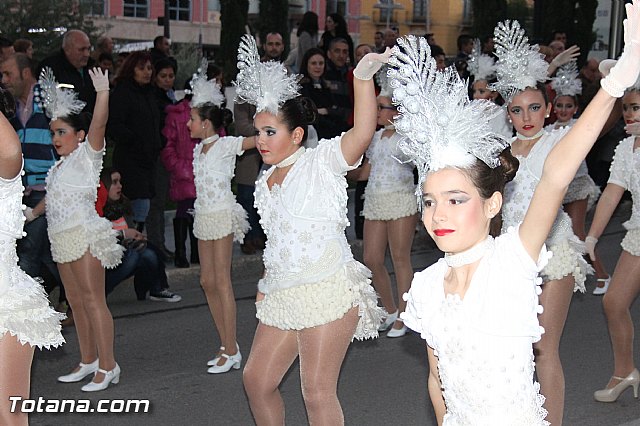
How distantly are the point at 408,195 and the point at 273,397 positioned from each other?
3.42 m

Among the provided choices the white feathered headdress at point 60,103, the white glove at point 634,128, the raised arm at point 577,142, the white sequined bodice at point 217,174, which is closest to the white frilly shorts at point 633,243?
the white glove at point 634,128

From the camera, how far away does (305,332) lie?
185 inches

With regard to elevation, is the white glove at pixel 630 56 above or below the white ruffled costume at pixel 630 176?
above

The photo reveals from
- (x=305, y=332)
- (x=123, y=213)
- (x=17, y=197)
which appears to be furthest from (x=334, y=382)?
(x=123, y=213)

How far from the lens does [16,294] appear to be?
14.2ft

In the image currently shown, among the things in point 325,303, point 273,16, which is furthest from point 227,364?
point 273,16

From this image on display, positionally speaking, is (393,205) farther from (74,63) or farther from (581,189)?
(74,63)

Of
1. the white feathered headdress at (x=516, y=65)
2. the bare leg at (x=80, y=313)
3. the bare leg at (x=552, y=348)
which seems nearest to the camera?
the bare leg at (x=552, y=348)

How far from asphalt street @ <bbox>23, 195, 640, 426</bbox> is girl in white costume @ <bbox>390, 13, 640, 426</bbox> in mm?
2548

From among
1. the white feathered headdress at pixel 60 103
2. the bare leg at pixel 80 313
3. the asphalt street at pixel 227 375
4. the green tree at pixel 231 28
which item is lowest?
the asphalt street at pixel 227 375

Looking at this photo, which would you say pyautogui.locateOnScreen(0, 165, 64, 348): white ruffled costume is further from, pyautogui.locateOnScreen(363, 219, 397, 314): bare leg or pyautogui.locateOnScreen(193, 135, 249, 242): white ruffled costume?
pyautogui.locateOnScreen(363, 219, 397, 314): bare leg

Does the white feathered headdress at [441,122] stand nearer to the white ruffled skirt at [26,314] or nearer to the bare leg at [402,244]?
the white ruffled skirt at [26,314]

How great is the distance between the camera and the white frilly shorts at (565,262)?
5355 mm

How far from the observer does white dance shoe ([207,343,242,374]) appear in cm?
684
